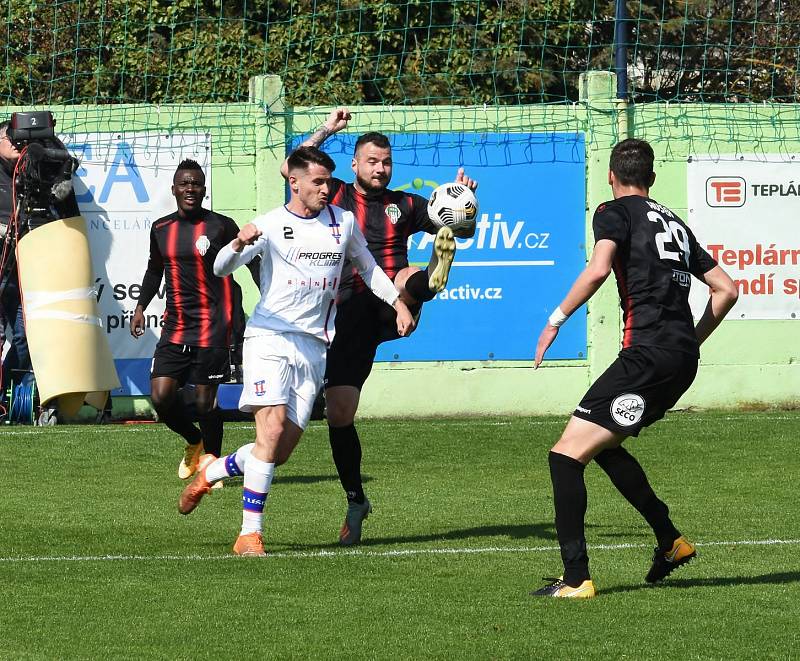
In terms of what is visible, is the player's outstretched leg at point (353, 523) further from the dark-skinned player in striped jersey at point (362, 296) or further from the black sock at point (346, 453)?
the black sock at point (346, 453)

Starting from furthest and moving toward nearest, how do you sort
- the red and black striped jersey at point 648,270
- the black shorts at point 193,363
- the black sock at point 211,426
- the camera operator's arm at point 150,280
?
1. the camera operator's arm at point 150,280
2. the black shorts at point 193,363
3. the black sock at point 211,426
4. the red and black striped jersey at point 648,270

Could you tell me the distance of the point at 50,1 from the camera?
20.1 metres

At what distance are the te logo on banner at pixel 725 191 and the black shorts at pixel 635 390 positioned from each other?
29.9 ft

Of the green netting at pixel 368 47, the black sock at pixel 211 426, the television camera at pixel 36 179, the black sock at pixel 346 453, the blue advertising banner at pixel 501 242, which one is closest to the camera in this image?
the black sock at pixel 346 453

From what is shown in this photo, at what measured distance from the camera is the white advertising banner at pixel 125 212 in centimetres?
1502

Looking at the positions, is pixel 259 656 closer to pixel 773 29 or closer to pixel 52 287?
pixel 52 287

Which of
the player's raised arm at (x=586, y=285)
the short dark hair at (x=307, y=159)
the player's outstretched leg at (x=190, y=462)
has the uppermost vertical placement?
the short dark hair at (x=307, y=159)

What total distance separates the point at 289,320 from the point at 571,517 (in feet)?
6.12

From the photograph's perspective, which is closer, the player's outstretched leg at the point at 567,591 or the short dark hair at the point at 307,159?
the player's outstretched leg at the point at 567,591

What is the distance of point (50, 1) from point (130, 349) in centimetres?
691

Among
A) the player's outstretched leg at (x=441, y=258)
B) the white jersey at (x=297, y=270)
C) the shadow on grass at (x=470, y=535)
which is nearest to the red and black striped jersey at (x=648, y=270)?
the player's outstretched leg at (x=441, y=258)

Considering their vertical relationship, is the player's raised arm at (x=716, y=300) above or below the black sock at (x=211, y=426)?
above

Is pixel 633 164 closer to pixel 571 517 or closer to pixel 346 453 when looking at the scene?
pixel 571 517

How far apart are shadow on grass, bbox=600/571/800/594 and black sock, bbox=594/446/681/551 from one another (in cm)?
19
